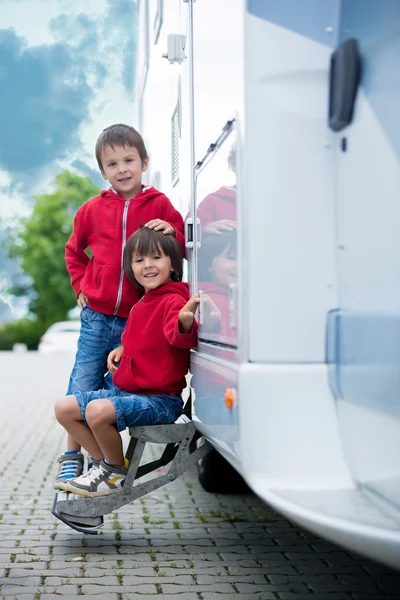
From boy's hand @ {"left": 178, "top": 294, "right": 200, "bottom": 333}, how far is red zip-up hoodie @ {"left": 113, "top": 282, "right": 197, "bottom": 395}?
144mm

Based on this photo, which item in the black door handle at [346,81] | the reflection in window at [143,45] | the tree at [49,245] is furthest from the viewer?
the tree at [49,245]

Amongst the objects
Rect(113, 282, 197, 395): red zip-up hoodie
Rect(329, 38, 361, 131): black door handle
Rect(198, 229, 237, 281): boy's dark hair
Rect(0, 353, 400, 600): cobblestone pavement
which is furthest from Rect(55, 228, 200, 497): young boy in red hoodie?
Rect(329, 38, 361, 131): black door handle

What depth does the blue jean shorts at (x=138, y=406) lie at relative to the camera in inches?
169

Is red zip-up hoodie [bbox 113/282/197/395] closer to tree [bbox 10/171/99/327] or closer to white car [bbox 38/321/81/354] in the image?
white car [bbox 38/321/81/354]

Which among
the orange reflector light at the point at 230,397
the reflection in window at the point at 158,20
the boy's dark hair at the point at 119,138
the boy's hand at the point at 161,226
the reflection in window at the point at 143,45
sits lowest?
the orange reflector light at the point at 230,397

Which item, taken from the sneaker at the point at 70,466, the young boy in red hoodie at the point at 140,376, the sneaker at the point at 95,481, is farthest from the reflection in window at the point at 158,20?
the sneaker at the point at 95,481

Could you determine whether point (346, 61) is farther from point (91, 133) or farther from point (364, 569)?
point (91, 133)

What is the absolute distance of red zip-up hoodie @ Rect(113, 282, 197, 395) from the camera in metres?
4.31

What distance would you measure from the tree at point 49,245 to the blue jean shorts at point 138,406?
48625 millimetres

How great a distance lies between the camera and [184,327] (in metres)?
4.11

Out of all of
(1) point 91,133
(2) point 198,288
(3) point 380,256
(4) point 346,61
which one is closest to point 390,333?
(3) point 380,256

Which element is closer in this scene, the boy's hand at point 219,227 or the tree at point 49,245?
the boy's hand at point 219,227

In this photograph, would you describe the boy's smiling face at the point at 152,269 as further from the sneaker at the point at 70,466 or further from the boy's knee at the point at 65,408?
the sneaker at the point at 70,466

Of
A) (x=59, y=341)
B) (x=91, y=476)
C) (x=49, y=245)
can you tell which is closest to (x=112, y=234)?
(x=91, y=476)
